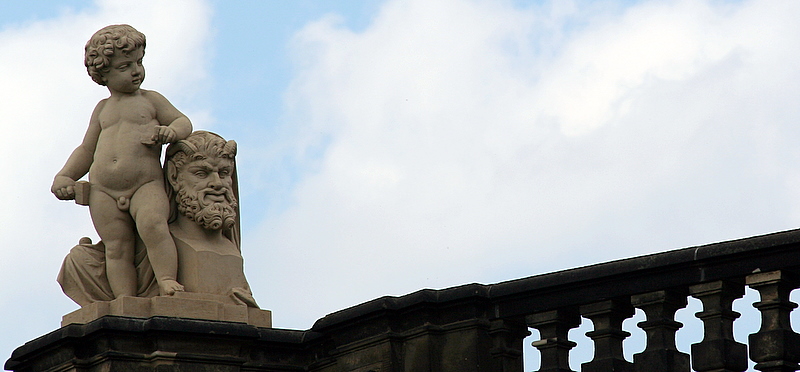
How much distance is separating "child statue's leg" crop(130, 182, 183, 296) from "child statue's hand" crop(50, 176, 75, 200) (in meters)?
0.59

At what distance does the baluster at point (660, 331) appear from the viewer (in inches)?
425

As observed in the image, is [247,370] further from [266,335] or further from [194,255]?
[194,255]

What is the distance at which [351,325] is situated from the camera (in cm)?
1273

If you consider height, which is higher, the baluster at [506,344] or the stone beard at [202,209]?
the stone beard at [202,209]

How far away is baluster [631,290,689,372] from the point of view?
10.8 m

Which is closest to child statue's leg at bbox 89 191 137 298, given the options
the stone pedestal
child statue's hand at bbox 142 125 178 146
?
child statue's hand at bbox 142 125 178 146

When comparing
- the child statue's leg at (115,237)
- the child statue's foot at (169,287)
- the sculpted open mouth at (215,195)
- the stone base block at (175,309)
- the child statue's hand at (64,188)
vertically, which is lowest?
the stone base block at (175,309)

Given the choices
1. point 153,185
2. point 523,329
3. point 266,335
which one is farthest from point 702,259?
point 153,185

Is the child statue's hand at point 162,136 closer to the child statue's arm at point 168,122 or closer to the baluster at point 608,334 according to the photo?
the child statue's arm at point 168,122

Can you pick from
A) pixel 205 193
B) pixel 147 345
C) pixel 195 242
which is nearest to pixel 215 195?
pixel 205 193

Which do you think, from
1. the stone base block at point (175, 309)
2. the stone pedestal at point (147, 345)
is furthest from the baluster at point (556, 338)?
the stone base block at point (175, 309)

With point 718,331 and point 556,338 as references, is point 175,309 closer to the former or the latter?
point 556,338

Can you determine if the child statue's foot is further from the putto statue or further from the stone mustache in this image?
the stone mustache

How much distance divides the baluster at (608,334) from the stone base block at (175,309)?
3486mm
